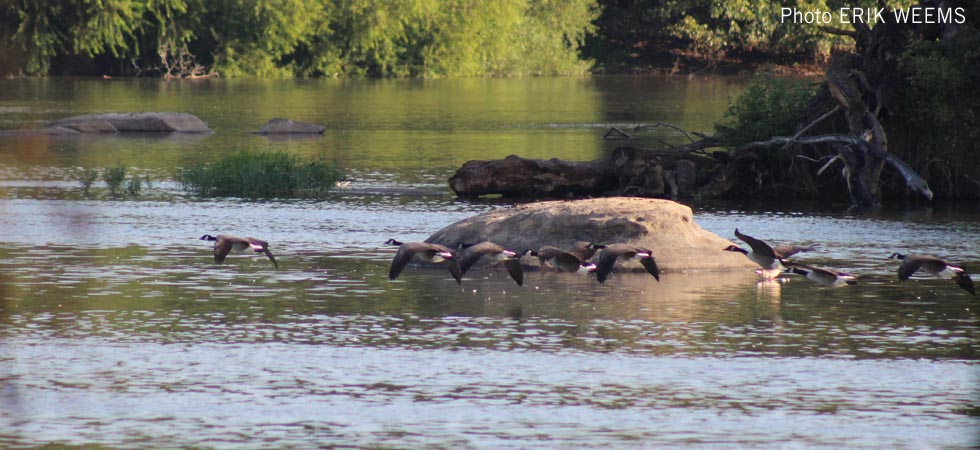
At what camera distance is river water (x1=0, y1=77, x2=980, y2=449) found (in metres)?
10.1

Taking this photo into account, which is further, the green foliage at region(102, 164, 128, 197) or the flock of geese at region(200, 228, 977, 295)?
the green foliage at region(102, 164, 128, 197)

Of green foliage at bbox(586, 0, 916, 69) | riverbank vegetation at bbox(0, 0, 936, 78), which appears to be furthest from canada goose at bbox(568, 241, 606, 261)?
green foliage at bbox(586, 0, 916, 69)

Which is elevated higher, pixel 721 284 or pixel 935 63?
pixel 935 63

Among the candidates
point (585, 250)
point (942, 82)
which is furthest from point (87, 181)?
point (942, 82)

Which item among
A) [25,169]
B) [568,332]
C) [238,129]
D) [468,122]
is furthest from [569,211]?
[468,122]

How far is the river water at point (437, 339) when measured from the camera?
33.0ft

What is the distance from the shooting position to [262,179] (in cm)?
2684

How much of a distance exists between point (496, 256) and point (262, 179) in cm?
1183

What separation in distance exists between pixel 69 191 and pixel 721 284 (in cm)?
1360

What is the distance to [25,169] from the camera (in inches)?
1236

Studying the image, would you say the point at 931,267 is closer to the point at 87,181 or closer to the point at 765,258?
the point at 765,258

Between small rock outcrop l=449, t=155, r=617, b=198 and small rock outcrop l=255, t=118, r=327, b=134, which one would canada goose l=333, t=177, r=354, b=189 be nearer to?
small rock outcrop l=449, t=155, r=617, b=198

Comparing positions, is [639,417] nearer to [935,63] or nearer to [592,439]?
[592,439]

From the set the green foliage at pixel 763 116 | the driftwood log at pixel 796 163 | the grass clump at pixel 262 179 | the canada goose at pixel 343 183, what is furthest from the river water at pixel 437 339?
the canada goose at pixel 343 183
